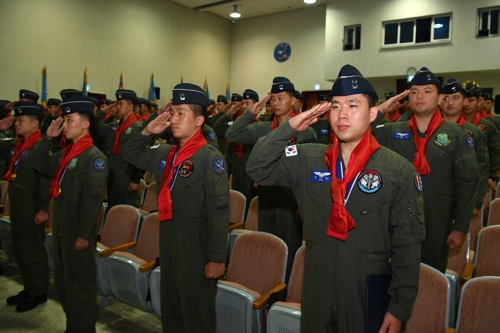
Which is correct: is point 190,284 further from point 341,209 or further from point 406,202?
point 406,202

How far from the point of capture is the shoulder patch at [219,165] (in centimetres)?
232

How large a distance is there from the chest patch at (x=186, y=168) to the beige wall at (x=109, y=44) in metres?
8.48

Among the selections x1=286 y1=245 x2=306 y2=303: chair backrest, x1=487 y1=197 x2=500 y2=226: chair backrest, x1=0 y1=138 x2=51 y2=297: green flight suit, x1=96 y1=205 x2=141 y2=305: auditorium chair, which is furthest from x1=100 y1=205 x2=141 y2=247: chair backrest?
x1=487 y1=197 x2=500 y2=226: chair backrest

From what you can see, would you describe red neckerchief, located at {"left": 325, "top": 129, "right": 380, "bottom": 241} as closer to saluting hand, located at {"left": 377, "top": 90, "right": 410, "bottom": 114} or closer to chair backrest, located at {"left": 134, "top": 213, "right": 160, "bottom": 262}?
saluting hand, located at {"left": 377, "top": 90, "right": 410, "bottom": 114}

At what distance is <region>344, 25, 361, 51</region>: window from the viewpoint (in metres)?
11.6

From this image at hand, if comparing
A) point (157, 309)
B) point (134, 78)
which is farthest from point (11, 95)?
point (157, 309)

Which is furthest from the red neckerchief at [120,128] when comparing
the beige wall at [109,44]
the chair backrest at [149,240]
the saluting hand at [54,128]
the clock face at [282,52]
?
the clock face at [282,52]

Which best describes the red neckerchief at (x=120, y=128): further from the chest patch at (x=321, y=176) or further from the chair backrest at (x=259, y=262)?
the chest patch at (x=321, y=176)

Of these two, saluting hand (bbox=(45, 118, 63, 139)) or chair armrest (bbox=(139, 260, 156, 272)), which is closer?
chair armrest (bbox=(139, 260, 156, 272))

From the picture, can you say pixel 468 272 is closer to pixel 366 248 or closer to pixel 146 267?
pixel 366 248

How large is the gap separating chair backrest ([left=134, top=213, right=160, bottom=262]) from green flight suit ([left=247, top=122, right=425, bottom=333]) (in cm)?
193

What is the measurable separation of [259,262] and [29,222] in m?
2.21

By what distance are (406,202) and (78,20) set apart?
10.8 metres

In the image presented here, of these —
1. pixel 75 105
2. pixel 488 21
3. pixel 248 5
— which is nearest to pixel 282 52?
pixel 248 5
